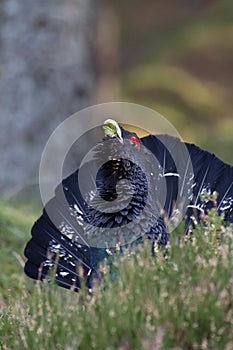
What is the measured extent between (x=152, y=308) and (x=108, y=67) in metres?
15.4

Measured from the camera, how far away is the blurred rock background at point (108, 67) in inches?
436

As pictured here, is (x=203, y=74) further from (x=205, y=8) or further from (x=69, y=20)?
(x=69, y=20)

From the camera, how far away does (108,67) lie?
1858 centimetres

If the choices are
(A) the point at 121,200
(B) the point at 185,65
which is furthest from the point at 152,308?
(B) the point at 185,65

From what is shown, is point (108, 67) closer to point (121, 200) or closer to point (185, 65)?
point (185, 65)

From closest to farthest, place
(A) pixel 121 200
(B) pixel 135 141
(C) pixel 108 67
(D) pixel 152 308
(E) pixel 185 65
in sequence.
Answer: (D) pixel 152 308, (A) pixel 121 200, (B) pixel 135 141, (C) pixel 108 67, (E) pixel 185 65

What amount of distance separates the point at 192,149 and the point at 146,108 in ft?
56.3

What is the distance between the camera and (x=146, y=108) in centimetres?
2250

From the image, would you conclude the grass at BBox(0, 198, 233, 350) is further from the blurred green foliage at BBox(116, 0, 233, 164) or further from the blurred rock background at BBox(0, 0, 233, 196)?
the blurred green foliage at BBox(116, 0, 233, 164)

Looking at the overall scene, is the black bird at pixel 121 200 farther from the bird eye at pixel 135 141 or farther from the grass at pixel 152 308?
the grass at pixel 152 308

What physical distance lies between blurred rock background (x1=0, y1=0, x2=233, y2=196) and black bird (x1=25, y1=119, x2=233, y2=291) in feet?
15.6

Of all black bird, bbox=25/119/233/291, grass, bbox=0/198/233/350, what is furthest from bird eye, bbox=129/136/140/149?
grass, bbox=0/198/233/350

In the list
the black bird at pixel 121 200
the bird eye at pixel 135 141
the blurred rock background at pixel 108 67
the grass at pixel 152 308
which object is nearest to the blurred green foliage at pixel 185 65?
the blurred rock background at pixel 108 67

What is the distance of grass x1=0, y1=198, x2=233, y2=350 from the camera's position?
137 inches
